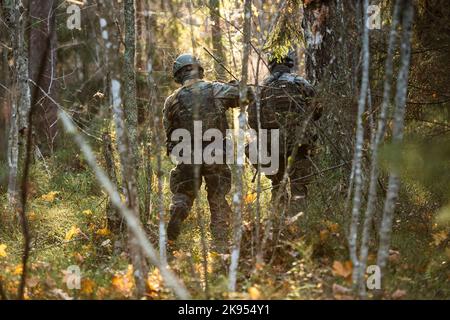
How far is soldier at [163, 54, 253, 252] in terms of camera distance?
22.8ft

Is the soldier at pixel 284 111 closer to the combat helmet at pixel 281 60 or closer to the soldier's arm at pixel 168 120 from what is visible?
the combat helmet at pixel 281 60

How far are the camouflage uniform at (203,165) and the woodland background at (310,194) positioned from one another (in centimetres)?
30

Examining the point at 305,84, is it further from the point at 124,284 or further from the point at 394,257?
the point at 124,284

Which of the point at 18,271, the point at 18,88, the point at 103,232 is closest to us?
the point at 18,271

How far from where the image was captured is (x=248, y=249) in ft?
18.6

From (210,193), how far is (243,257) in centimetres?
178

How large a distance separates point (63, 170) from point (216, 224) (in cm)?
447

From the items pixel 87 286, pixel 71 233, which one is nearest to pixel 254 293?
pixel 87 286

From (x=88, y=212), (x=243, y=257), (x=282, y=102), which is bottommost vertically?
(x=243, y=257)

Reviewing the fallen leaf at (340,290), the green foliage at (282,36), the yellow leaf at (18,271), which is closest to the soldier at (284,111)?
the green foliage at (282,36)

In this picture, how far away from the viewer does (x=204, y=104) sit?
7.00 meters

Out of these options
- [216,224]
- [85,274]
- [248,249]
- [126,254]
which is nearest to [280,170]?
[216,224]

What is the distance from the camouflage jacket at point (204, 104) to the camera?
6.89 m
